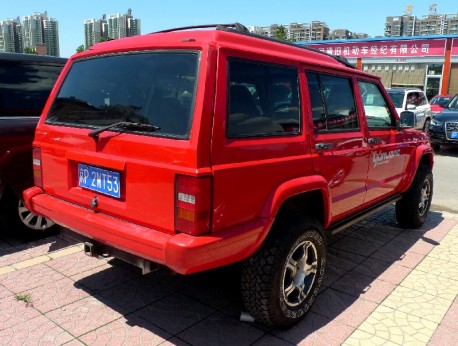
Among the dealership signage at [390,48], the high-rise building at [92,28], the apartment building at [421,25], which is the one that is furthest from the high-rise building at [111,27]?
the apartment building at [421,25]

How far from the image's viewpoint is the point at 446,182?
8086 mm

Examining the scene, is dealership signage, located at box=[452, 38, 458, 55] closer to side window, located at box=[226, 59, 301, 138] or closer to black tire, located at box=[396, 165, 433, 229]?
black tire, located at box=[396, 165, 433, 229]

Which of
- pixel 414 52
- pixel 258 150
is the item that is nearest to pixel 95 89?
pixel 258 150

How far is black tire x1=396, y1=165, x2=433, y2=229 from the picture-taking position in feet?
16.4

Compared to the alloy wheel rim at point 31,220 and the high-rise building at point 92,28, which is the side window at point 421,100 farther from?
the high-rise building at point 92,28

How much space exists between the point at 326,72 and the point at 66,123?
2002 mm

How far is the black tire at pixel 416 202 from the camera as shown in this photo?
499 cm

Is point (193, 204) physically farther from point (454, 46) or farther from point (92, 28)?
point (92, 28)

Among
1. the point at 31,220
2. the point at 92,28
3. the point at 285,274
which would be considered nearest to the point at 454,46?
the point at 285,274

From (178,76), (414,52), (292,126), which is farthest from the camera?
(414,52)

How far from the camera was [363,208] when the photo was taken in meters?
4.00

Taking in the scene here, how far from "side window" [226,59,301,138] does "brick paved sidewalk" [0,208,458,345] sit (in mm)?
1016

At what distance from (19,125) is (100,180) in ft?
6.43

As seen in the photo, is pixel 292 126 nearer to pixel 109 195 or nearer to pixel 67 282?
pixel 109 195
